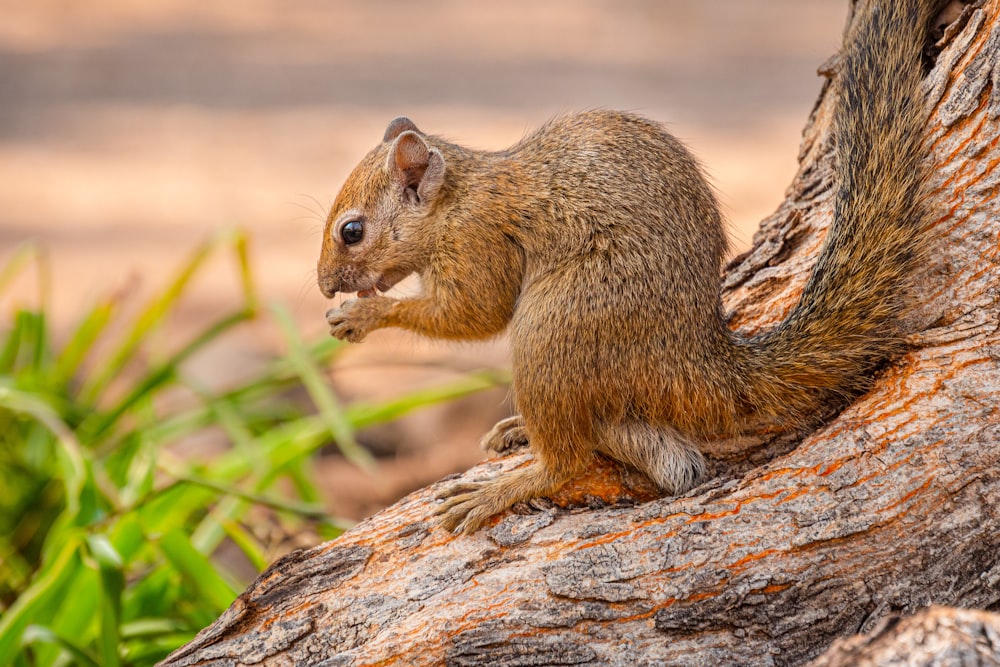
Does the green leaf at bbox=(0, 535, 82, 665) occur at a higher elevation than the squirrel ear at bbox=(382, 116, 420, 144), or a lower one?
lower

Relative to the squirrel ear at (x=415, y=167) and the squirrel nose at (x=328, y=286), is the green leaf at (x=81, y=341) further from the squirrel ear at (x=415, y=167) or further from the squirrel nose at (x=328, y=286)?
the squirrel ear at (x=415, y=167)

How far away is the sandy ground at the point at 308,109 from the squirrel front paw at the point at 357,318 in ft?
6.05

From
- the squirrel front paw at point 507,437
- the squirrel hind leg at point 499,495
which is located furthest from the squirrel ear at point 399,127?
the squirrel hind leg at point 499,495

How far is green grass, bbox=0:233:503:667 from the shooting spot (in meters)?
2.68

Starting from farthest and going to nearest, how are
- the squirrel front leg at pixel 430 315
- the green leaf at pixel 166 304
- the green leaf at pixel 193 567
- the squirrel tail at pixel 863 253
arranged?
the green leaf at pixel 166 304, the green leaf at pixel 193 567, the squirrel front leg at pixel 430 315, the squirrel tail at pixel 863 253

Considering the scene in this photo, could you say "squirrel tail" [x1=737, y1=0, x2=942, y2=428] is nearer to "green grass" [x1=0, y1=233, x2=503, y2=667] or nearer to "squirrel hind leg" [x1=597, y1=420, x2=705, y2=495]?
"squirrel hind leg" [x1=597, y1=420, x2=705, y2=495]

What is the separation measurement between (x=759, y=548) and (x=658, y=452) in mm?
277

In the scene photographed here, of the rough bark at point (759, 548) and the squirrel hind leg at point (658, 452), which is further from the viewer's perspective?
the squirrel hind leg at point (658, 452)

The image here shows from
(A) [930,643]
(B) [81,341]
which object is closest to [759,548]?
(A) [930,643]

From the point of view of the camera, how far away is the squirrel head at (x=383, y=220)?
2.47m

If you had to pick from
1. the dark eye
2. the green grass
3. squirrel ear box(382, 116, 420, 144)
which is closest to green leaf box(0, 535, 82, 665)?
the green grass

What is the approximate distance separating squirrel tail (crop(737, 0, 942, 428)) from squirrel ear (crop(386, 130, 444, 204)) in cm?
81

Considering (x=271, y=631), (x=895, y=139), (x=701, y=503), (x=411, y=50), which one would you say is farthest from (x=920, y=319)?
(x=411, y=50)

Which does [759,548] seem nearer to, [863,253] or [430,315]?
[863,253]
